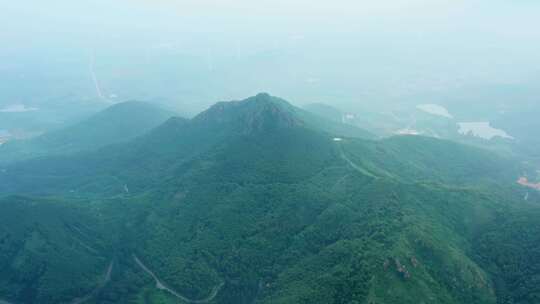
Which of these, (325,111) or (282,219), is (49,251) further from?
(325,111)

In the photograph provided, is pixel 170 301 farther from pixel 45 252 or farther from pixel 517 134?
pixel 517 134

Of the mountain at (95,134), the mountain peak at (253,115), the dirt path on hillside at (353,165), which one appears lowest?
the mountain at (95,134)

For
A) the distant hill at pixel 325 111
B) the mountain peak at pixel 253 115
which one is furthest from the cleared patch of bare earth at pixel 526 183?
the distant hill at pixel 325 111

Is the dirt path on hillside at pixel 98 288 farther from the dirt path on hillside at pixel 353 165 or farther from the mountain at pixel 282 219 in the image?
the dirt path on hillside at pixel 353 165

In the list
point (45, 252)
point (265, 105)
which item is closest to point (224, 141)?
point (265, 105)

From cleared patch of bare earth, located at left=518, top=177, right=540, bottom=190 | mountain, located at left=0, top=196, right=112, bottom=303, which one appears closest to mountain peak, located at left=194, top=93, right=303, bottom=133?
mountain, located at left=0, top=196, right=112, bottom=303

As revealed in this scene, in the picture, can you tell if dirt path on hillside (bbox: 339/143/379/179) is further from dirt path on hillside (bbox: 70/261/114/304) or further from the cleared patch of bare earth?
the cleared patch of bare earth
